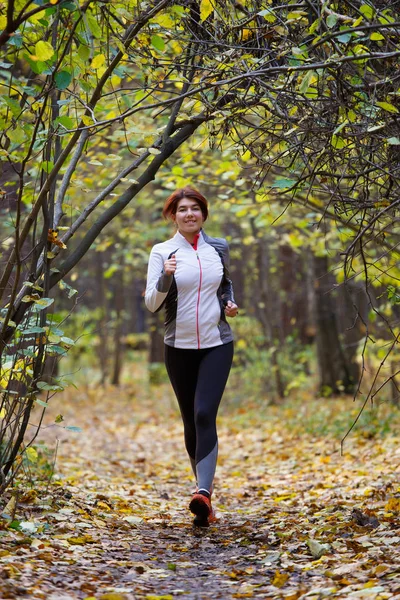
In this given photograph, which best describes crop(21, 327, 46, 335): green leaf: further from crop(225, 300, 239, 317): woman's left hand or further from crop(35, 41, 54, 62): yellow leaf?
crop(35, 41, 54, 62): yellow leaf

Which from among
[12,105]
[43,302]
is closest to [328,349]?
[43,302]

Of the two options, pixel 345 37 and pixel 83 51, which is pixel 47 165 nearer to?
pixel 83 51

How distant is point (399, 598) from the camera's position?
117 inches

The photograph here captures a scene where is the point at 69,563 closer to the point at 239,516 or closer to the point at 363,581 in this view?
the point at 363,581

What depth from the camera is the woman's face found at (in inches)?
207

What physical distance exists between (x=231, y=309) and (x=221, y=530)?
155 centimetres

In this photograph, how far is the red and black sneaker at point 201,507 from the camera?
15.7ft

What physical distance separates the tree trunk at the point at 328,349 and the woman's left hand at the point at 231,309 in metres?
8.46

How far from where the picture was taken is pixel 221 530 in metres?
5.02

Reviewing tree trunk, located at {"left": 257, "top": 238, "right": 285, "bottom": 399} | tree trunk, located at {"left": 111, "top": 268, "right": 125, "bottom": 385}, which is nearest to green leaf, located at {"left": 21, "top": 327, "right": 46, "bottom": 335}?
tree trunk, located at {"left": 257, "top": 238, "right": 285, "bottom": 399}

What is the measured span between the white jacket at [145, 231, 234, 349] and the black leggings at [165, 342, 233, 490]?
0.28 ft

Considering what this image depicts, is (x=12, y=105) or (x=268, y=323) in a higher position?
A: (x=12, y=105)

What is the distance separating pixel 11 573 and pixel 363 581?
1.68 meters

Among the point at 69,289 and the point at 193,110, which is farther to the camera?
the point at 193,110
